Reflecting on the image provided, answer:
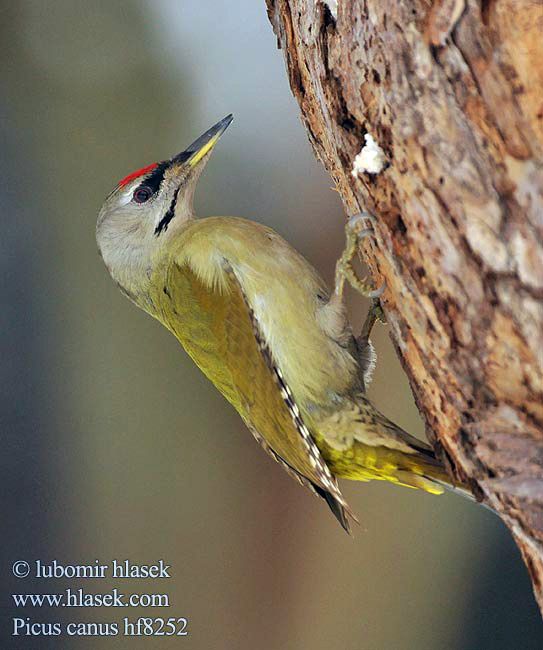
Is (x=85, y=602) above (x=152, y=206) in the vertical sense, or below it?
below

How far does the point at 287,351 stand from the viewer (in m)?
1.63

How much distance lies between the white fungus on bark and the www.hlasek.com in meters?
1.64

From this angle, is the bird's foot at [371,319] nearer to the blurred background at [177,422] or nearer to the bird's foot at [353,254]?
the bird's foot at [353,254]

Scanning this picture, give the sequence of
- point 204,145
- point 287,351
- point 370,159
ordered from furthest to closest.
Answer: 1. point 204,145
2. point 287,351
3. point 370,159

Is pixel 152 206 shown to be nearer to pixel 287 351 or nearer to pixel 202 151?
pixel 202 151

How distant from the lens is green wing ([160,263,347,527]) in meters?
1.59

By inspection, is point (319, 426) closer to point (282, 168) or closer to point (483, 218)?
point (483, 218)

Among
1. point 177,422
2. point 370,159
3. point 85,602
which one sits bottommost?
point 85,602

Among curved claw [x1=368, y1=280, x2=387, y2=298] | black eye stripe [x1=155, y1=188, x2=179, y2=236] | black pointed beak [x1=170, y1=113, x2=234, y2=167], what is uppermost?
black pointed beak [x1=170, y1=113, x2=234, y2=167]

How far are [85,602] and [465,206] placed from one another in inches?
72.3

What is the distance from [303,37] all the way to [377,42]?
0.86ft

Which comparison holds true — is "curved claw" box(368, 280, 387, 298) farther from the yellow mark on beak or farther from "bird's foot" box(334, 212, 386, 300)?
the yellow mark on beak

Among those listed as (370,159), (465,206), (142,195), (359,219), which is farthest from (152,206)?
(465,206)

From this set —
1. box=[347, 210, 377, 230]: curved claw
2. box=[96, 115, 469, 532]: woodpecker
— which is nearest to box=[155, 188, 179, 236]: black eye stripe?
box=[96, 115, 469, 532]: woodpecker
